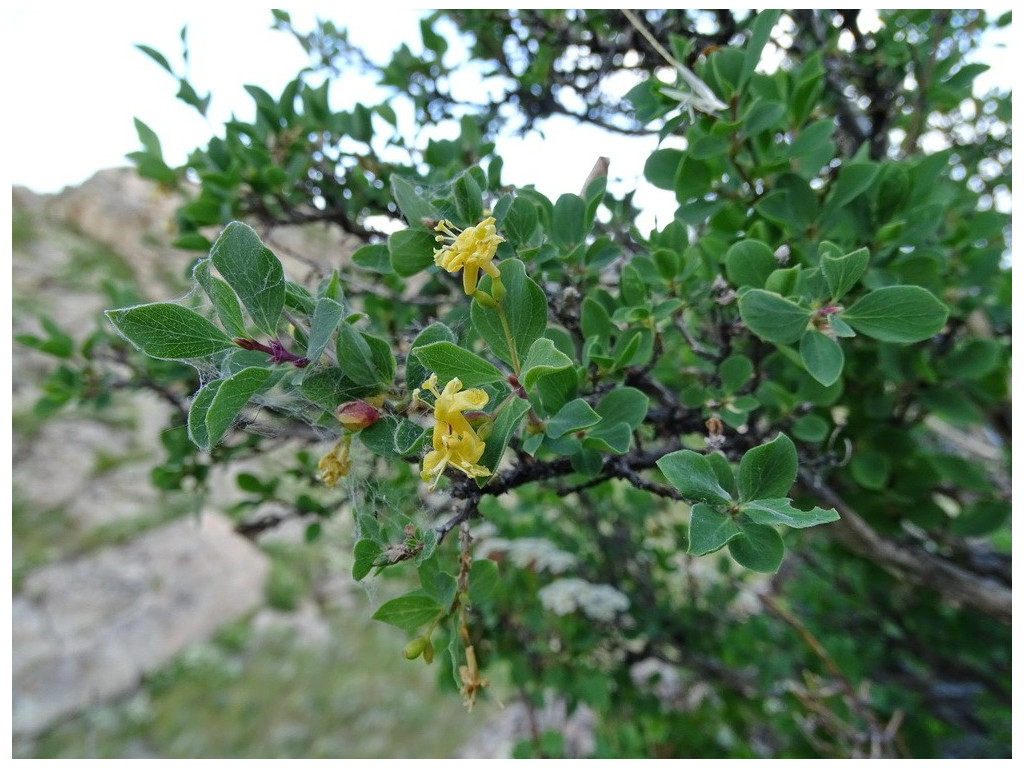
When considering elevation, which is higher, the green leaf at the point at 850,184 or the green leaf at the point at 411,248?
the green leaf at the point at 850,184

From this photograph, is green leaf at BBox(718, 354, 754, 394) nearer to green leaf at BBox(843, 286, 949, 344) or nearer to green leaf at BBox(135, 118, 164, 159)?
Result: green leaf at BBox(843, 286, 949, 344)

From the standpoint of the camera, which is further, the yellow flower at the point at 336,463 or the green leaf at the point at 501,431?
the yellow flower at the point at 336,463

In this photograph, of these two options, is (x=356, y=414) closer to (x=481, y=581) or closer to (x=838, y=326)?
(x=481, y=581)

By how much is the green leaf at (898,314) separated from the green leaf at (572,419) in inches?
8.9

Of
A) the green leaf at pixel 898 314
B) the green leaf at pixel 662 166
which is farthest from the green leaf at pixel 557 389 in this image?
the green leaf at pixel 662 166

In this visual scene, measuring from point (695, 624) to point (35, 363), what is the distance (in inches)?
246

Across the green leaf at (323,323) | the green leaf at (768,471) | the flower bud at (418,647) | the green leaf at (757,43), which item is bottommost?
the flower bud at (418,647)

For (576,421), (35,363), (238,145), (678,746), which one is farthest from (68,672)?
(576,421)

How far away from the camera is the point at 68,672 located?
11.5 feet

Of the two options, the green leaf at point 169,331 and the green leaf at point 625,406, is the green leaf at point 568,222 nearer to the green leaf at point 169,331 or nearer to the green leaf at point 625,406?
the green leaf at point 625,406

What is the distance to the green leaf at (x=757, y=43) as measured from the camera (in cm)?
61

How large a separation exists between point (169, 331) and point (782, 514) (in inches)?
15.3

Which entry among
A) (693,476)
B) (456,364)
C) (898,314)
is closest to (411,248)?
(456,364)

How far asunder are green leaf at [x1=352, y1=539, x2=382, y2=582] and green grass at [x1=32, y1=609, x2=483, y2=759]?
2.64 m
